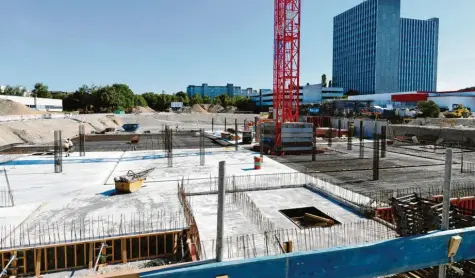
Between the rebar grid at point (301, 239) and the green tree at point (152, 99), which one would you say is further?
the green tree at point (152, 99)

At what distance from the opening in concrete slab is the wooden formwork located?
579 cm

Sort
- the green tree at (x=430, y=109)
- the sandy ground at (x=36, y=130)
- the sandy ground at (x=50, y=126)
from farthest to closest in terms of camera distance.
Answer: the green tree at (x=430, y=109)
the sandy ground at (x=50, y=126)
the sandy ground at (x=36, y=130)

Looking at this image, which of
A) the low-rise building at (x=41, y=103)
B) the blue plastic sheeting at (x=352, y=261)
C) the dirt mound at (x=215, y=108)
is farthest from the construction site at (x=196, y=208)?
the dirt mound at (x=215, y=108)

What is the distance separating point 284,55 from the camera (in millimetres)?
37688

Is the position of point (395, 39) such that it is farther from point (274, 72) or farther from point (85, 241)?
point (85, 241)

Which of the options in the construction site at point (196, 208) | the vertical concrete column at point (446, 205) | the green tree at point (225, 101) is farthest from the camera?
the green tree at point (225, 101)

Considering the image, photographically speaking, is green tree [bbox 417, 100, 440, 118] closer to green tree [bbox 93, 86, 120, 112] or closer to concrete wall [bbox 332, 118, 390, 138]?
concrete wall [bbox 332, 118, 390, 138]

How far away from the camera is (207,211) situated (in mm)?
16141

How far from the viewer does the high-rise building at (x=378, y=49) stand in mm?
135750

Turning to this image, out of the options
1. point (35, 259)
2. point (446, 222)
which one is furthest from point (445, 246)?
point (35, 259)

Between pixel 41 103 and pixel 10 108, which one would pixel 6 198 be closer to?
pixel 10 108

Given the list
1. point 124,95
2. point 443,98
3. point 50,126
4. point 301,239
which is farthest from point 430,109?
point 124,95

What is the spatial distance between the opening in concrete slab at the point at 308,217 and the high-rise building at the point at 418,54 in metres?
147

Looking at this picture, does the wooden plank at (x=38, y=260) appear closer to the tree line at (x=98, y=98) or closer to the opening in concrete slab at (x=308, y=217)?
the opening in concrete slab at (x=308, y=217)
